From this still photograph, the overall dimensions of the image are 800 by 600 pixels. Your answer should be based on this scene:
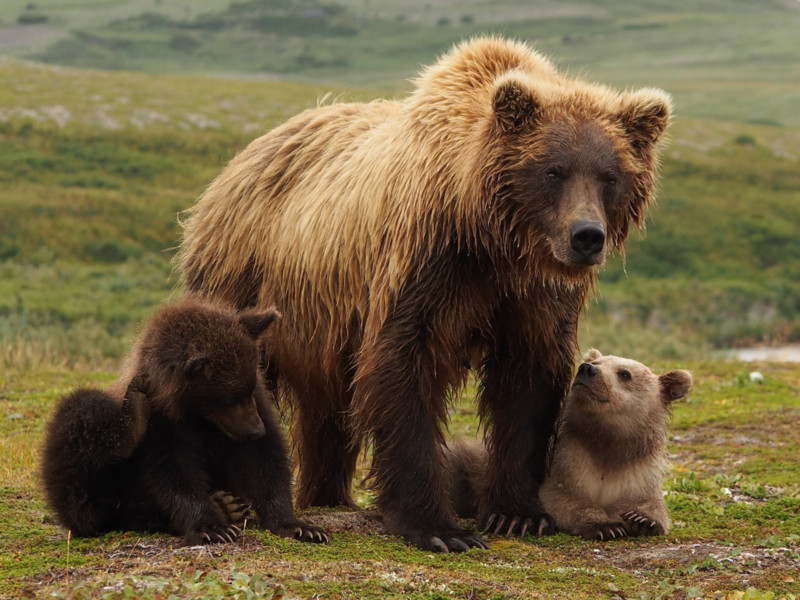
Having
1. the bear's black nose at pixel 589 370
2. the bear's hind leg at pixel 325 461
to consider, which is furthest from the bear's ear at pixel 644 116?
the bear's hind leg at pixel 325 461

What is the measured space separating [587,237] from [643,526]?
2059mm

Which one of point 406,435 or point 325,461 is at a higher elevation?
point 406,435

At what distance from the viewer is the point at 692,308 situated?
34.4 meters

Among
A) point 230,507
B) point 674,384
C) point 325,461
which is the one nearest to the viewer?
point 230,507

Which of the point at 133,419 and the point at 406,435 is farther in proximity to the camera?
the point at 406,435

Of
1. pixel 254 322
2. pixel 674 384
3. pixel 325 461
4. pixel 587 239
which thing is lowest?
pixel 325 461

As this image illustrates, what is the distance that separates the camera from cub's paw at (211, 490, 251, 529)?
6.59 meters

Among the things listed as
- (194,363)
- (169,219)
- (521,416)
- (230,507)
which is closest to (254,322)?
(194,363)

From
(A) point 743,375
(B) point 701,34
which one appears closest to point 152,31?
(B) point 701,34

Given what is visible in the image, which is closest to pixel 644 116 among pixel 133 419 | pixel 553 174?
pixel 553 174

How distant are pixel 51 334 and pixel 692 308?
64.2ft

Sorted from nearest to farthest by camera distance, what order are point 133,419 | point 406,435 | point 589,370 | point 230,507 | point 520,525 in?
point 133,419, point 230,507, point 406,435, point 520,525, point 589,370

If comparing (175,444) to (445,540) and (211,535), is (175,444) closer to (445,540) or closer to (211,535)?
(211,535)

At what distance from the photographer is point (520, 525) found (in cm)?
742
